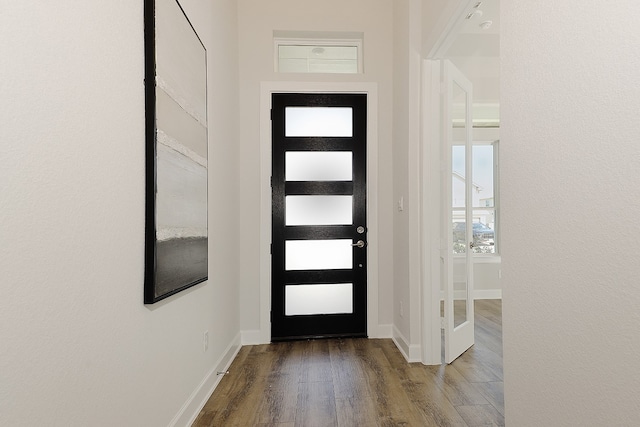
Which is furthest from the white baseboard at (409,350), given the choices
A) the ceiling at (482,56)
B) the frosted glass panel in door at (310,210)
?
the ceiling at (482,56)

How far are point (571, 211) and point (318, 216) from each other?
2.40m

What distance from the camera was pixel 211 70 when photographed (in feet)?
7.93

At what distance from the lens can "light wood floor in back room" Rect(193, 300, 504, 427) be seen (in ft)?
6.52

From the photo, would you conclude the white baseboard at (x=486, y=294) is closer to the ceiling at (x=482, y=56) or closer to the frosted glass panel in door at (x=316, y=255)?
the ceiling at (x=482, y=56)

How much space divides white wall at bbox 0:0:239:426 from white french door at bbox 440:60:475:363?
2014 millimetres

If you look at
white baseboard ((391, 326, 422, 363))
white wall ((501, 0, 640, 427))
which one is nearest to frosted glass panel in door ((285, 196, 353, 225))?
white baseboard ((391, 326, 422, 363))

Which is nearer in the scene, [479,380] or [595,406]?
[595,406]

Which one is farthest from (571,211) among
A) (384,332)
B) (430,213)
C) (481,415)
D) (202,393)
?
(384,332)

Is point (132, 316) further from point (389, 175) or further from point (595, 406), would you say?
point (389, 175)

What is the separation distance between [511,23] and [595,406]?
4.61ft

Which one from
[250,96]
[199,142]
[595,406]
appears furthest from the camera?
[250,96]

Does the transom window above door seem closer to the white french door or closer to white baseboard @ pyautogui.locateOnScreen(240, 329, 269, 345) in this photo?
the white french door

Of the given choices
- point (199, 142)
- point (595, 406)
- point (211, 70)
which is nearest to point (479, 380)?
point (595, 406)

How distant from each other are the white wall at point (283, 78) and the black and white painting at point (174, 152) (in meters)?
1.10
